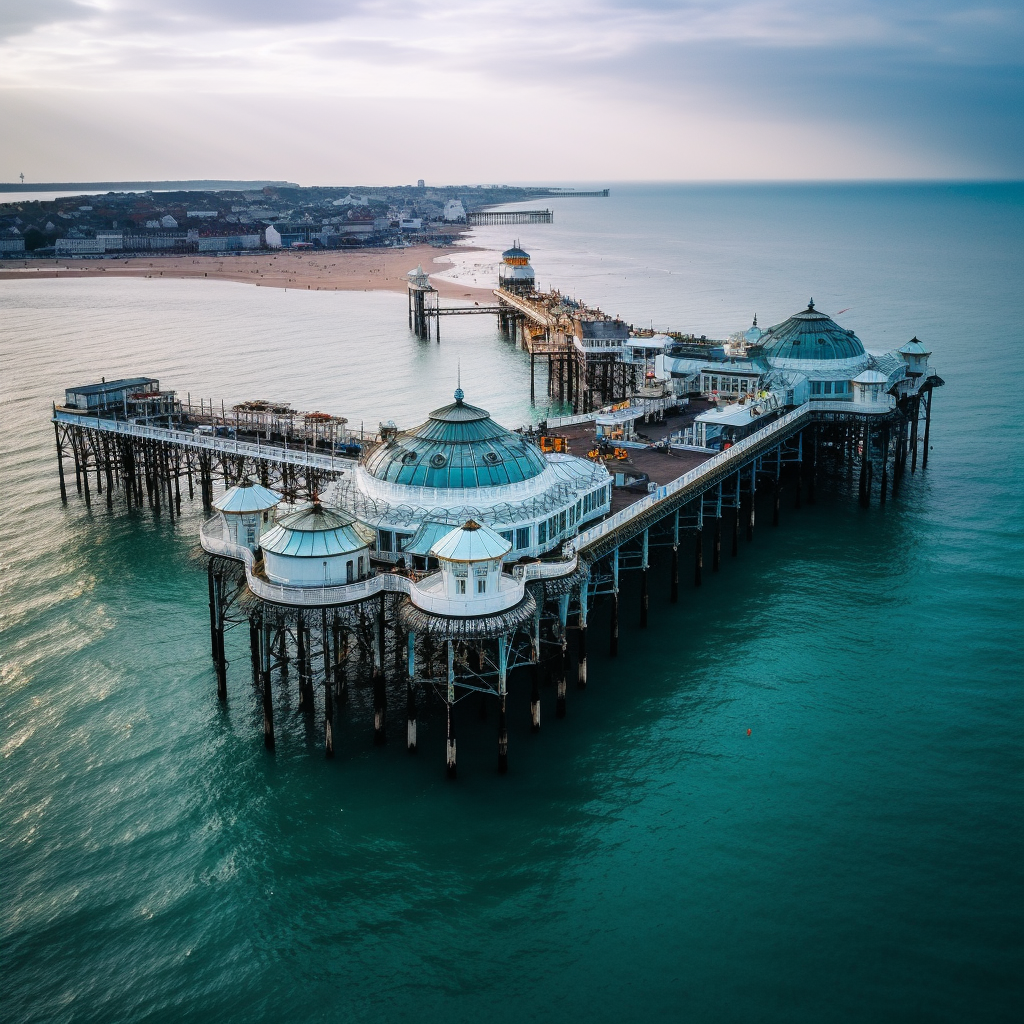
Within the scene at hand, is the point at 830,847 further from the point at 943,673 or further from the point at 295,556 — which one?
the point at 295,556

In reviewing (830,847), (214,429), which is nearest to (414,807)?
(830,847)

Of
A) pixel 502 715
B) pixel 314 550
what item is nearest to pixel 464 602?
pixel 502 715

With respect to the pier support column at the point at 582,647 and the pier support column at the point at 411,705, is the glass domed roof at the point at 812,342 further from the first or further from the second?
the pier support column at the point at 411,705

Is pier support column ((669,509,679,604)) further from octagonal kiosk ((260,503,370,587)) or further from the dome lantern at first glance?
the dome lantern

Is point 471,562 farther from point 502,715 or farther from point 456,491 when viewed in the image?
point 456,491

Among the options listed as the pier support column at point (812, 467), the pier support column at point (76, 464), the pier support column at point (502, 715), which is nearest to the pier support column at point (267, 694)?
the pier support column at point (502, 715)

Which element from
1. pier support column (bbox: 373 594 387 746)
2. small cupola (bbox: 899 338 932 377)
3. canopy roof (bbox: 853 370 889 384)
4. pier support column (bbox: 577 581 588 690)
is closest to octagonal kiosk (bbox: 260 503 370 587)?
pier support column (bbox: 373 594 387 746)
